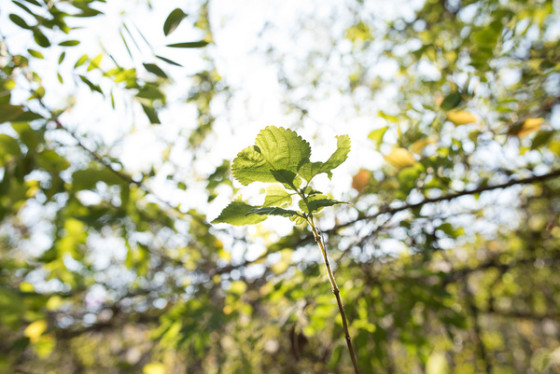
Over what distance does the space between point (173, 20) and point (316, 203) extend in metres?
0.56

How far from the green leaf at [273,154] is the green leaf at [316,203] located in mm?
54

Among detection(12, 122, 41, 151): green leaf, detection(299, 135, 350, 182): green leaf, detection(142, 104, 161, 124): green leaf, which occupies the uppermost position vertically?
detection(12, 122, 41, 151): green leaf

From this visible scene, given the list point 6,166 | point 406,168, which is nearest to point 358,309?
point 406,168

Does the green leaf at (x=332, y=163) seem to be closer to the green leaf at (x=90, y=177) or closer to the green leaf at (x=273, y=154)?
the green leaf at (x=273, y=154)

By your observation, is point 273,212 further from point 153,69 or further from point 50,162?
point 50,162

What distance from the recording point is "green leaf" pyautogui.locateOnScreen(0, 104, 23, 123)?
855 mm

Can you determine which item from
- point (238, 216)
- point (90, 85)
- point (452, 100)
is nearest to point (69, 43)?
point (90, 85)

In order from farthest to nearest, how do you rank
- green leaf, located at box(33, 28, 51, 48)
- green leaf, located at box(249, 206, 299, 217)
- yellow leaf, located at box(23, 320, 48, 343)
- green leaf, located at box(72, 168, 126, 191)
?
1. yellow leaf, located at box(23, 320, 48, 343)
2. green leaf, located at box(72, 168, 126, 191)
3. green leaf, located at box(33, 28, 51, 48)
4. green leaf, located at box(249, 206, 299, 217)

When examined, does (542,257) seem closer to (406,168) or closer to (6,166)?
(406,168)

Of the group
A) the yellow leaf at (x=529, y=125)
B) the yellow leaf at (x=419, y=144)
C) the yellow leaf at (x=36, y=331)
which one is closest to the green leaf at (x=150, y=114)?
the yellow leaf at (x=419, y=144)

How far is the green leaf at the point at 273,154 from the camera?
0.55m

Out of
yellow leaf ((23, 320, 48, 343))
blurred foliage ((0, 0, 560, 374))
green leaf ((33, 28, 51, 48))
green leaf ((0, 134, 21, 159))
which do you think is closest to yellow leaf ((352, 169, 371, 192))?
blurred foliage ((0, 0, 560, 374))

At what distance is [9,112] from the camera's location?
87 cm

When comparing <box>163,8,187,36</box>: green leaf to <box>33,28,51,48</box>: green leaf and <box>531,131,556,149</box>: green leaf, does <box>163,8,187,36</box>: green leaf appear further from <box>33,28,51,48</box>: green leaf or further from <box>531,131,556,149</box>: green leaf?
<box>531,131,556,149</box>: green leaf
